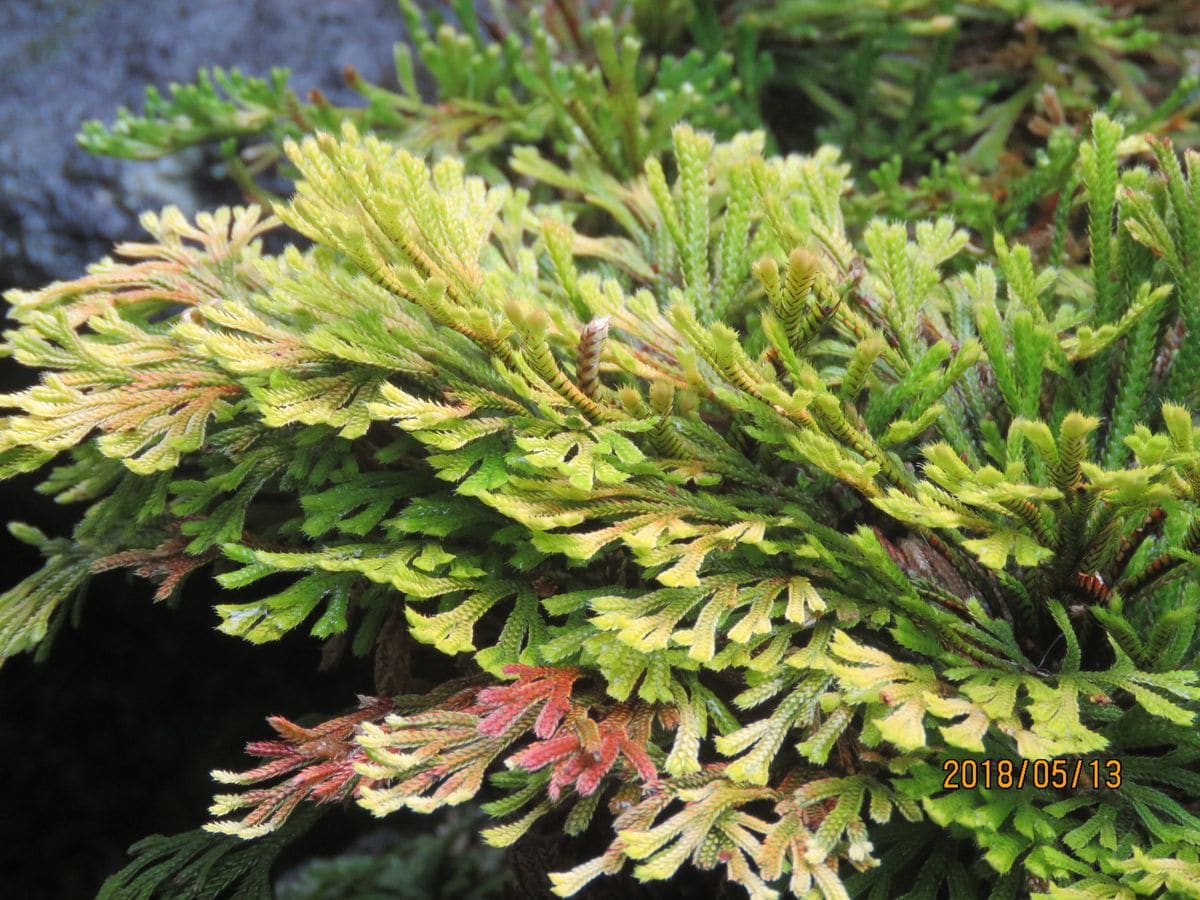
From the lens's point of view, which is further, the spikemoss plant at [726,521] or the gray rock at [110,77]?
the gray rock at [110,77]

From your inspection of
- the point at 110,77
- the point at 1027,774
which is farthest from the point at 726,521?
the point at 110,77

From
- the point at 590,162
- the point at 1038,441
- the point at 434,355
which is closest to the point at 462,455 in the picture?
the point at 434,355

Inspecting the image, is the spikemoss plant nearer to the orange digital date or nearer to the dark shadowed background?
the orange digital date

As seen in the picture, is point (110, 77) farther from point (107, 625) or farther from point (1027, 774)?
point (1027, 774)

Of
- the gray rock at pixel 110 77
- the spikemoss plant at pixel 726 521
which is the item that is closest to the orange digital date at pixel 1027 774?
the spikemoss plant at pixel 726 521

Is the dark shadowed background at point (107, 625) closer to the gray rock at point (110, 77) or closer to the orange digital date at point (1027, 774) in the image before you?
the gray rock at point (110, 77)

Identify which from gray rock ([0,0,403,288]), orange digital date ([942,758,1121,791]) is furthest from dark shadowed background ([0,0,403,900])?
orange digital date ([942,758,1121,791])

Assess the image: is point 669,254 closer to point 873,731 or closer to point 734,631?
point 734,631
